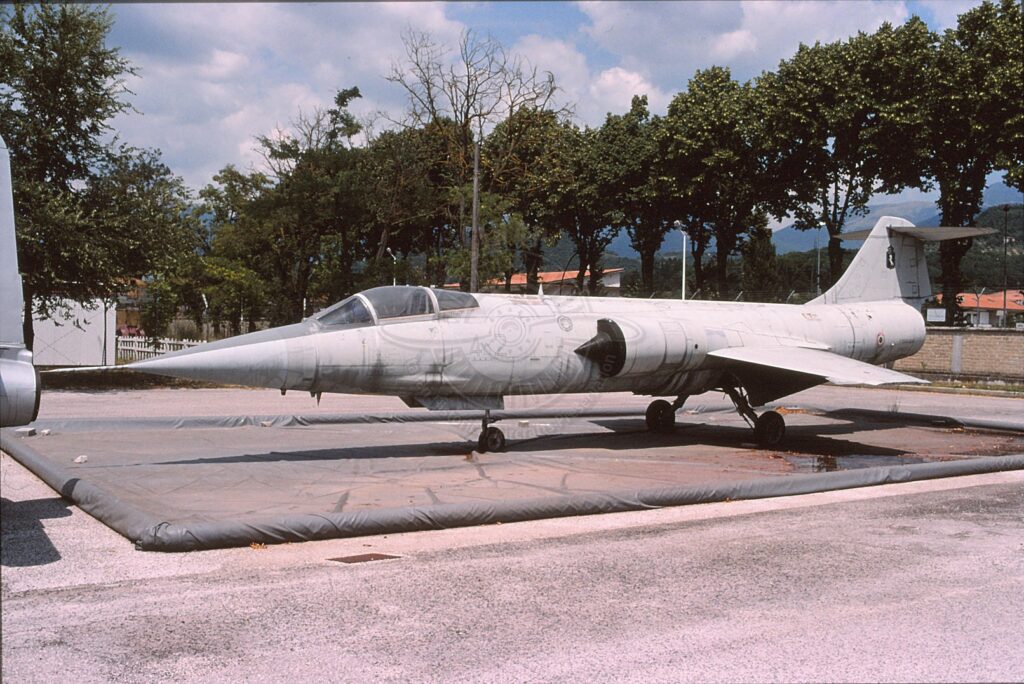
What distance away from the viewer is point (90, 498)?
8328 mm

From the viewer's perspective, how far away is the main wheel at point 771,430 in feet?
46.9

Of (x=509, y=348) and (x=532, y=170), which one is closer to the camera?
(x=509, y=348)

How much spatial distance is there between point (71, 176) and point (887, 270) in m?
22.1

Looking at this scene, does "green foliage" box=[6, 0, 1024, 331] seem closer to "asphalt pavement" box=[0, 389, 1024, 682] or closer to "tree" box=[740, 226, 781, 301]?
"asphalt pavement" box=[0, 389, 1024, 682]

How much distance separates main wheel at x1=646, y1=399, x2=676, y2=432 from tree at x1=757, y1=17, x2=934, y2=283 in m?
24.0

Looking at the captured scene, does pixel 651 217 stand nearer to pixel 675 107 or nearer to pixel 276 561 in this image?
pixel 675 107

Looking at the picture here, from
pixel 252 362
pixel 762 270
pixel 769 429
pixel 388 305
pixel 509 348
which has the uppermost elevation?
pixel 762 270

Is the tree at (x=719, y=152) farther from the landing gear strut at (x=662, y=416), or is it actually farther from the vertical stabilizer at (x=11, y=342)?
the vertical stabilizer at (x=11, y=342)

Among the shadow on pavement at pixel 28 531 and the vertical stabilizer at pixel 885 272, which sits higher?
the vertical stabilizer at pixel 885 272

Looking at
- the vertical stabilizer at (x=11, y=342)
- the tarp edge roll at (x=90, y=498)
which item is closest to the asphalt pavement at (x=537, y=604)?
the tarp edge roll at (x=90, y=498)

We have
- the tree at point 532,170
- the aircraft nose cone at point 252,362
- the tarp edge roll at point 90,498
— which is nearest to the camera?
the tarp edge roll at point 90,498

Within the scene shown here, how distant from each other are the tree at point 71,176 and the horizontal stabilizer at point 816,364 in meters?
17.6

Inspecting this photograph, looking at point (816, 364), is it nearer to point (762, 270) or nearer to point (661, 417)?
point (661, 417)

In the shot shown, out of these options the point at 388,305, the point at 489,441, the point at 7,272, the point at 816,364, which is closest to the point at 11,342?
the point at 7,272
